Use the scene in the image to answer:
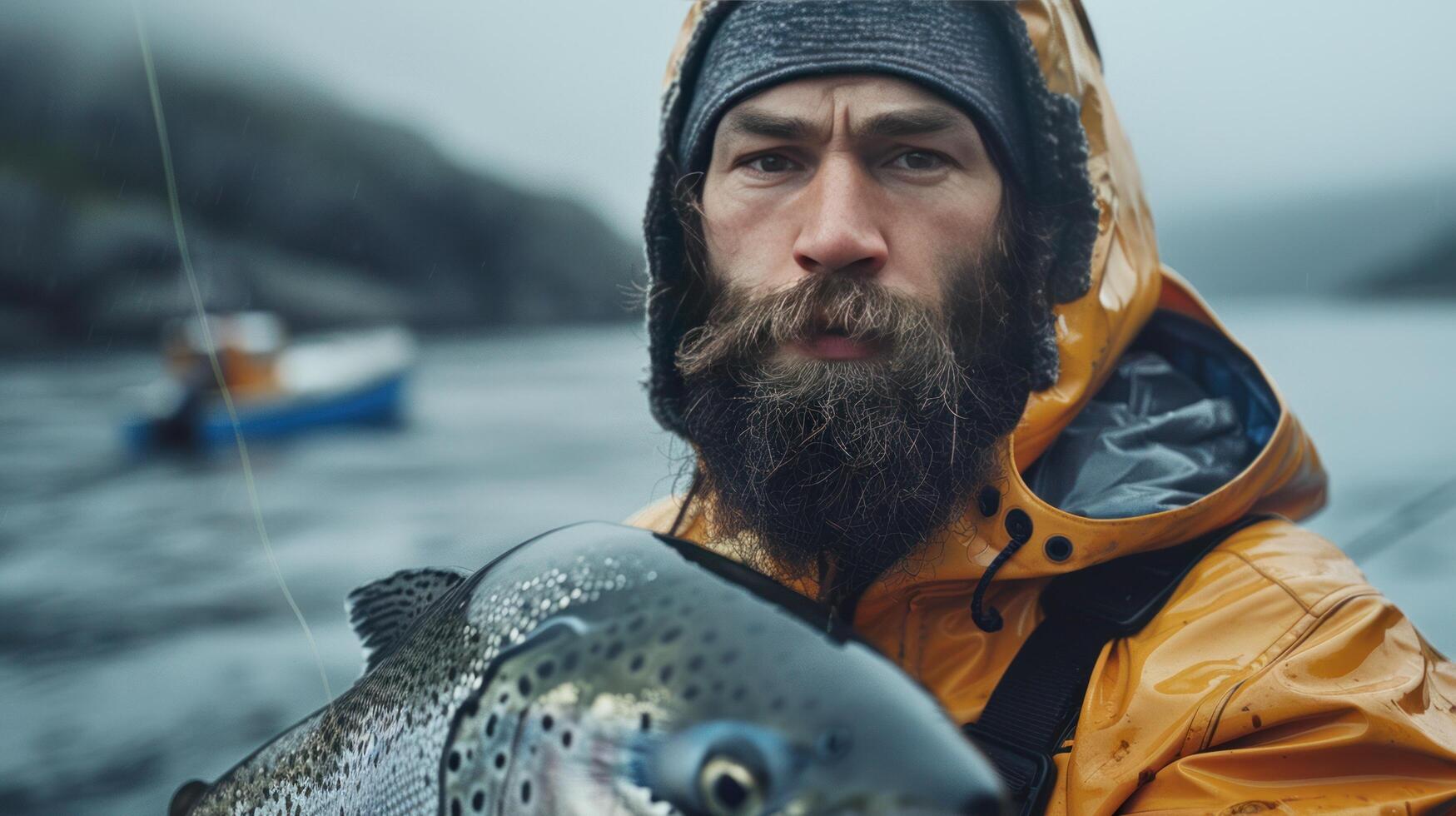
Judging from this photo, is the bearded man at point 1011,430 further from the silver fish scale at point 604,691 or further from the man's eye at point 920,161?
the silver fish scale at point 604,691

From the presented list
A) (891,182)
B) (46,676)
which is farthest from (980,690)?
(46,676)

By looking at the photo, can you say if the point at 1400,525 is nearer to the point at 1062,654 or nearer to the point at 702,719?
the point at 1062,654

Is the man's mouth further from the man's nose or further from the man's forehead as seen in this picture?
the man's forehead

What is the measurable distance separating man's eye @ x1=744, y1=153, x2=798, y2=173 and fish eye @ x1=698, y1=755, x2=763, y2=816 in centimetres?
131

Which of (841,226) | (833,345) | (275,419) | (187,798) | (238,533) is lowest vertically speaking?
(238,533)

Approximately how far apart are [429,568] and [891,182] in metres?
1.09

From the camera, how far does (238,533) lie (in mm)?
19109

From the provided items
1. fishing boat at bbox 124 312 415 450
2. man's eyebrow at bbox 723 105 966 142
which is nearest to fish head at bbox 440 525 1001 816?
man's eyebrow at bbox 723 105 966 142

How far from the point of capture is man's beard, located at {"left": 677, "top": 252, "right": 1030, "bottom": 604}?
1.59 meters

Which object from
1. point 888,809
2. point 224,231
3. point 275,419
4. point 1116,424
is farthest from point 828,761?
point 224,231

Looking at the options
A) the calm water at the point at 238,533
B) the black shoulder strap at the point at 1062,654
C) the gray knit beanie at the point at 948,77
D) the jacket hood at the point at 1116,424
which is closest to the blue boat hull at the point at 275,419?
the calm water at the point at 238,533

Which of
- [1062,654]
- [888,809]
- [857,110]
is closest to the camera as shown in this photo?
[888,809]

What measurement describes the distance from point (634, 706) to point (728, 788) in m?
0.11

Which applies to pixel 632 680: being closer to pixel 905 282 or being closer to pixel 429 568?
pixel 429 568
